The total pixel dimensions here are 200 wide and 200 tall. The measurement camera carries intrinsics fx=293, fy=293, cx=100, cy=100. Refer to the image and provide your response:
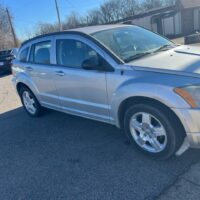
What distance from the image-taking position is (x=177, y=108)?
3363 mm

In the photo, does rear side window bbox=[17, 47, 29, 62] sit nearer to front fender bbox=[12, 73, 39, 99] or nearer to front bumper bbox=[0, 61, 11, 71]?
front fender bbox=[12, 73, 39, 99]

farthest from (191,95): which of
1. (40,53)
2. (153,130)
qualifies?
(40,53)

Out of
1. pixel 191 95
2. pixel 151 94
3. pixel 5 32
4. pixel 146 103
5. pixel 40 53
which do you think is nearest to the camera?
pixel 191 95

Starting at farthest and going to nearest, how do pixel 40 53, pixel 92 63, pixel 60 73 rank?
pixel 40 53, pixel 60 73, pixel 92 63

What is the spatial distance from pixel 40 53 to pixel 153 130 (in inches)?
120

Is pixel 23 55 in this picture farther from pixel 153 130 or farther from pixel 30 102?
pixel 153 130

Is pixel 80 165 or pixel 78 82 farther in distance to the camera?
pixel 78 82

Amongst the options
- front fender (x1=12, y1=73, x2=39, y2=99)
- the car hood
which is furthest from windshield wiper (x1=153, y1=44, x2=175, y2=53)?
front fender (x1=12, y1=73, x2=39, y2=99)

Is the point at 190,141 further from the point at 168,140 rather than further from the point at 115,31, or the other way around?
the point at 115,31

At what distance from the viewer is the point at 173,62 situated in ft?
12.4

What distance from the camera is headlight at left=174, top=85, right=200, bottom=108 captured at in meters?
3.27

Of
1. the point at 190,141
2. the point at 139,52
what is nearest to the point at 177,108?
the point at 190,141

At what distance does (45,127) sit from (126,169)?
2.53m

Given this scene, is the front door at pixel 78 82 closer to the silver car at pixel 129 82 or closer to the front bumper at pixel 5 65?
the silver car at pixel 129 82
